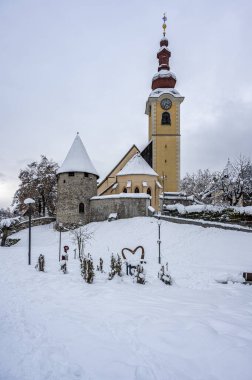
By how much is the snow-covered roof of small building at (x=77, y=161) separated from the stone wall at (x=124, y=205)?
154 inches

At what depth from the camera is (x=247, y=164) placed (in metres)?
36.1

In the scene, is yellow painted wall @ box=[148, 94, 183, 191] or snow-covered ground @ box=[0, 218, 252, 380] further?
yellow painted wall @ box=[148, 94, 183, 191]

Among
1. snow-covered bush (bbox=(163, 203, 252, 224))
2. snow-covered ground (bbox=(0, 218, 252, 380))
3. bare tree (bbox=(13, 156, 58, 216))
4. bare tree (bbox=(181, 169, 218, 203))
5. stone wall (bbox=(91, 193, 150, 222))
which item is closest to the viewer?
snow-covered ground (bbox=(0, 218, 252, 380))

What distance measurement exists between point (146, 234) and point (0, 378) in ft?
55.7

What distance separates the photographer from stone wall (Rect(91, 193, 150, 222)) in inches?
945

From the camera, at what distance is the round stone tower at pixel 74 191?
1089 inches

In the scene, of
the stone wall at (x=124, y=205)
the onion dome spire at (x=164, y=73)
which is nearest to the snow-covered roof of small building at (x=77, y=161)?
the stone wall at (x=124, y=205)

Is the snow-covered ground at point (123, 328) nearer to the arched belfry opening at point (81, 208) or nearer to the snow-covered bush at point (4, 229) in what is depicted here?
the snow-covered bush at point (4, 229)

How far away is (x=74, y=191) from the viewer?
2781 cm

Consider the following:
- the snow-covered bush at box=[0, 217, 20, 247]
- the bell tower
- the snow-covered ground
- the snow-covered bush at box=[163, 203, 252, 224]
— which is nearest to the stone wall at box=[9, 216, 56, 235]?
the snow-covered bush at box=[0, 217, 20, 247]

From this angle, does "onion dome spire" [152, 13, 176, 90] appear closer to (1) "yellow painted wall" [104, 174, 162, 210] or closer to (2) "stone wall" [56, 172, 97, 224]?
(1) "yellow painted wall" [104, 174, 162, 210]

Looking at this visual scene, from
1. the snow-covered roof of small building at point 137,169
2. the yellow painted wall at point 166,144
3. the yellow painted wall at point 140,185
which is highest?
the yellow painted wall at point 166,144

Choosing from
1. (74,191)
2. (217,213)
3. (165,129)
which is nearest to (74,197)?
(74,191)

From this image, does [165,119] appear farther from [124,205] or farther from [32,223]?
[32,223]
